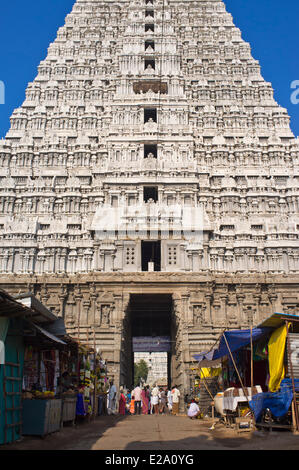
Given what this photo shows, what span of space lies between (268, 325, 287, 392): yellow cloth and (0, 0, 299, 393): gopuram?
12591mm

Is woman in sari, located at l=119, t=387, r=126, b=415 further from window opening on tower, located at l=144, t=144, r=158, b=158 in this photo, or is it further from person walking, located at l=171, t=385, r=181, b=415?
window opening on tower, located at l=144, t=144, r=158, b=158

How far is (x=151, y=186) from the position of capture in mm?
32750

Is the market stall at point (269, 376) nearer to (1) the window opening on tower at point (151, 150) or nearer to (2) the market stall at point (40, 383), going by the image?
(2) the market stall at point (40, 383)

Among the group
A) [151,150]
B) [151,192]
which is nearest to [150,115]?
[151,150]

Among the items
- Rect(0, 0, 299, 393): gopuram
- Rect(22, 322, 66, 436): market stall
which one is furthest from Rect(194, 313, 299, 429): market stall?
Rect(0, 0, 299, 393): gopuram

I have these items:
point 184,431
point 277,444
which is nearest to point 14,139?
point 184,431

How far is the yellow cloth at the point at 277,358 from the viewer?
12750mm

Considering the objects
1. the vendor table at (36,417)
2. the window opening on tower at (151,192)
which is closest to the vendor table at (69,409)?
the vendor table at (36,417)

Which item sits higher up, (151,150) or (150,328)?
(151,150)

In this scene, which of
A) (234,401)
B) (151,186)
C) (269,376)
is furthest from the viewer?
(151,186)

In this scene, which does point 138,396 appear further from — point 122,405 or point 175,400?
point 175,400

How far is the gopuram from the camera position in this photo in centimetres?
2820

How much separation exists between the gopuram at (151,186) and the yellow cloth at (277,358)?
12.6 m

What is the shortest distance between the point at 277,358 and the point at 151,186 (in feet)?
70.0
